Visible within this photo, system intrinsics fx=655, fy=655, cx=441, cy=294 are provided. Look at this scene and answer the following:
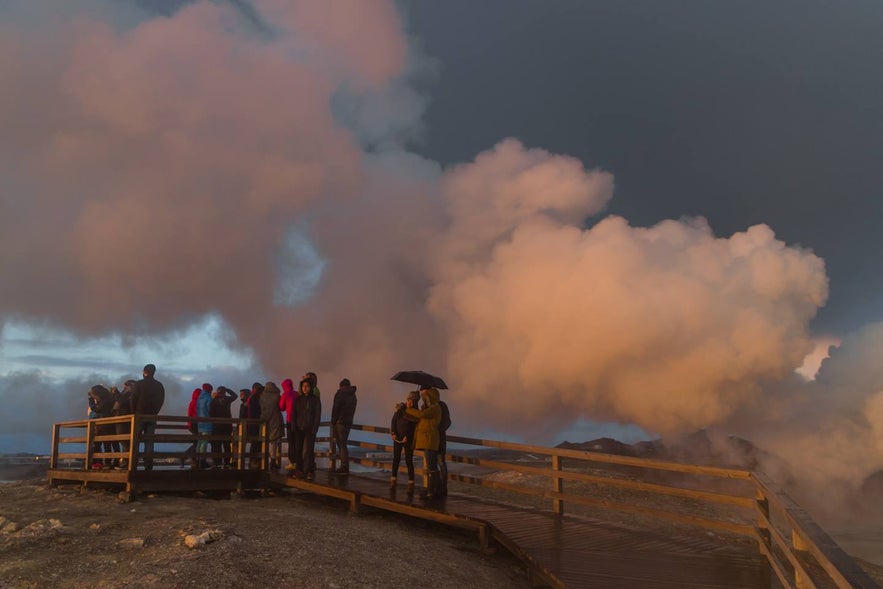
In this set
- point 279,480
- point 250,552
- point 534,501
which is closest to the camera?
point 250,552

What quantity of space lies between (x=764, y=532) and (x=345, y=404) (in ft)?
31.1

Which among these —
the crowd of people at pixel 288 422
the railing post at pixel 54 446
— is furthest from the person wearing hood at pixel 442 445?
the railing post at pixel 54 446

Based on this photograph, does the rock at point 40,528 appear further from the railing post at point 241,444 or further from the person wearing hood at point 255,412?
the person wearing hood at point 255,412

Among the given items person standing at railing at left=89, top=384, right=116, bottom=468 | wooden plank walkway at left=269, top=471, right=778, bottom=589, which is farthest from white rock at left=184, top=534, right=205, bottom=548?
person standing at railing at left=89, top=384, right=116, bottom=468

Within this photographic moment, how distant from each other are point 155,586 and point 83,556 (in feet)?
7.32

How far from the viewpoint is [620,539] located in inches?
423

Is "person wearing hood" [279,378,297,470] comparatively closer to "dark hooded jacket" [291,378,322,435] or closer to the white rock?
"dark hooded jacket" [291,378,322,435]

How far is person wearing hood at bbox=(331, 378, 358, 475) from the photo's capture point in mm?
15758

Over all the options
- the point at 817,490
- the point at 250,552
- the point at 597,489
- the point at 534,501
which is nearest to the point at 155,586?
Answer: the point at 250,552

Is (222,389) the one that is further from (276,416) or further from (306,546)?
(306,546)

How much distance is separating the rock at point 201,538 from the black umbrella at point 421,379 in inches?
220

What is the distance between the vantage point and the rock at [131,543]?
948cm

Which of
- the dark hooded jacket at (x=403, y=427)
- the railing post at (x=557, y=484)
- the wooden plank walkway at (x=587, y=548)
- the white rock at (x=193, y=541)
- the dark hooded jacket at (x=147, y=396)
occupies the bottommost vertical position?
the wooden plank walkway at (x=587, y=548)

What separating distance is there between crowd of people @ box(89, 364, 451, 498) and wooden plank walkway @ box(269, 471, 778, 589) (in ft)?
3.64
